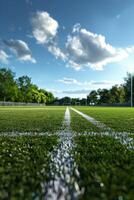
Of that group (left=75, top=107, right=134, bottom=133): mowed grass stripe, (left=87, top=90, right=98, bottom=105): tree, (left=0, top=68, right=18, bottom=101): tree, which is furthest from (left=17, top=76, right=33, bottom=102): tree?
(left=75, top=107, right=134, bottom=133): mowed grass stripe

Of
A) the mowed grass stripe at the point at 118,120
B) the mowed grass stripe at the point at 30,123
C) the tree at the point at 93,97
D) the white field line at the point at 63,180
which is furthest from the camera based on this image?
the tree at the point at 93,97

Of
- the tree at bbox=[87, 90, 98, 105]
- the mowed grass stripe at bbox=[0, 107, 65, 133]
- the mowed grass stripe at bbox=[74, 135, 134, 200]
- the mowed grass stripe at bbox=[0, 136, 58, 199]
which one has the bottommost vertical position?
the mowed grass stripe at bbox=[0, 107, 65, 133]

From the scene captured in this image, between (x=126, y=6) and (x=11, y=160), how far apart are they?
33446mm

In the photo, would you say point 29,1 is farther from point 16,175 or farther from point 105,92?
point 105,92

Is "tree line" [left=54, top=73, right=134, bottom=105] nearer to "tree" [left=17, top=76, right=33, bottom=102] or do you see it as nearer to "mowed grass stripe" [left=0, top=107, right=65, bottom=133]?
"tree" [left=17, top=76, right=33, bottom=102]

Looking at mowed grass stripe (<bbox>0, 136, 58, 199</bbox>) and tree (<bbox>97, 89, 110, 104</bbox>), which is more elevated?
tree (<bbox>97, 89, 110, 104</bbox>)

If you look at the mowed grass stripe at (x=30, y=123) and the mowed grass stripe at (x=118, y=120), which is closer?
the mowed grass stripe at (x=30, y=123)

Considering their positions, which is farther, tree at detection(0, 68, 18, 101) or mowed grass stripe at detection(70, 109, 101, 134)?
tree at detection(0, 68, 18, 101)

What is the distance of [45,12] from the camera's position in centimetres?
3975

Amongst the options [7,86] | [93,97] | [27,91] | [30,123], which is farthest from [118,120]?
[93,97]

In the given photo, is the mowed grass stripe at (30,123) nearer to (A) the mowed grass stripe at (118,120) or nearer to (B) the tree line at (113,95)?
(A) the mowed grass stripe at (118,120)

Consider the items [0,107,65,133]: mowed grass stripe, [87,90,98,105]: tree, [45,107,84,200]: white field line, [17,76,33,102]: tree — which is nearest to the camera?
[45,107,84,200]: white field line

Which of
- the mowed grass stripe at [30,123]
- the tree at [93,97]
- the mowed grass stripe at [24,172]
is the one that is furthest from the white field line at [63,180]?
the tree at [93,97]

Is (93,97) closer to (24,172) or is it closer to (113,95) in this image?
(113,95)
